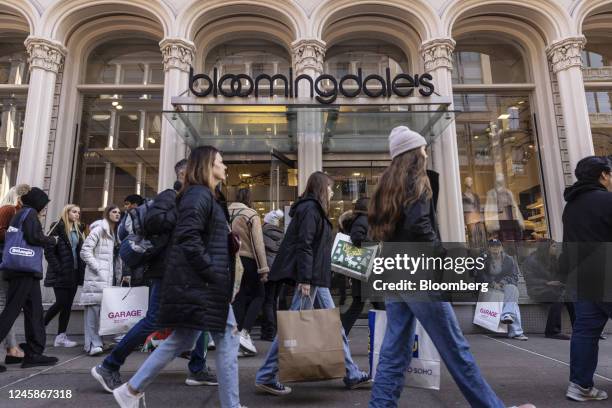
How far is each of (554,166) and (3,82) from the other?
49.8ft

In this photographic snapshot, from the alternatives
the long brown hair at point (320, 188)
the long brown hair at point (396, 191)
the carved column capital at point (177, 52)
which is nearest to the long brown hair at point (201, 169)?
the long brown hair at point (320, 188)

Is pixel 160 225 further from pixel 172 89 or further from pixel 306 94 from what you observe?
pixel 172 89

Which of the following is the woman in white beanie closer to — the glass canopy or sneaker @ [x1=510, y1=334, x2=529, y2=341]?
sneaker @ [x1=510, y1=334, x2=529, y2=341]

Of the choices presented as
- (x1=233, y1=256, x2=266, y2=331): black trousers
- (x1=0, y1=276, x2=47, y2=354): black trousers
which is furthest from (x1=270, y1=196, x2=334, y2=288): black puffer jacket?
(x1=0, y1=276, x2=47, y2=354): black trousers

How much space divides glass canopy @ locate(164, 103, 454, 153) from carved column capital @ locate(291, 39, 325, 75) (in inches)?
62.7

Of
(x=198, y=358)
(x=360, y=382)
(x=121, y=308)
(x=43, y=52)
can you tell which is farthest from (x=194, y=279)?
(x=43, y=52)

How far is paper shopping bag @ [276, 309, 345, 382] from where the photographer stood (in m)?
3.27

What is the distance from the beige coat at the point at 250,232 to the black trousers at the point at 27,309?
8.05ft

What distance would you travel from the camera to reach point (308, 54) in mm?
10445

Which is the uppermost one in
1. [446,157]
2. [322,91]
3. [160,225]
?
[322,91]

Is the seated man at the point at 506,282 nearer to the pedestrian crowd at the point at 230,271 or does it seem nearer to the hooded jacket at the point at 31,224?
the pedestrian crowd at the point at 230,271

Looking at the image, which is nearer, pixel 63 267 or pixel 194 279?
pixel 194 279

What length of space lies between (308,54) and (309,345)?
341 inches

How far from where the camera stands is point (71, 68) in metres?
11.4
